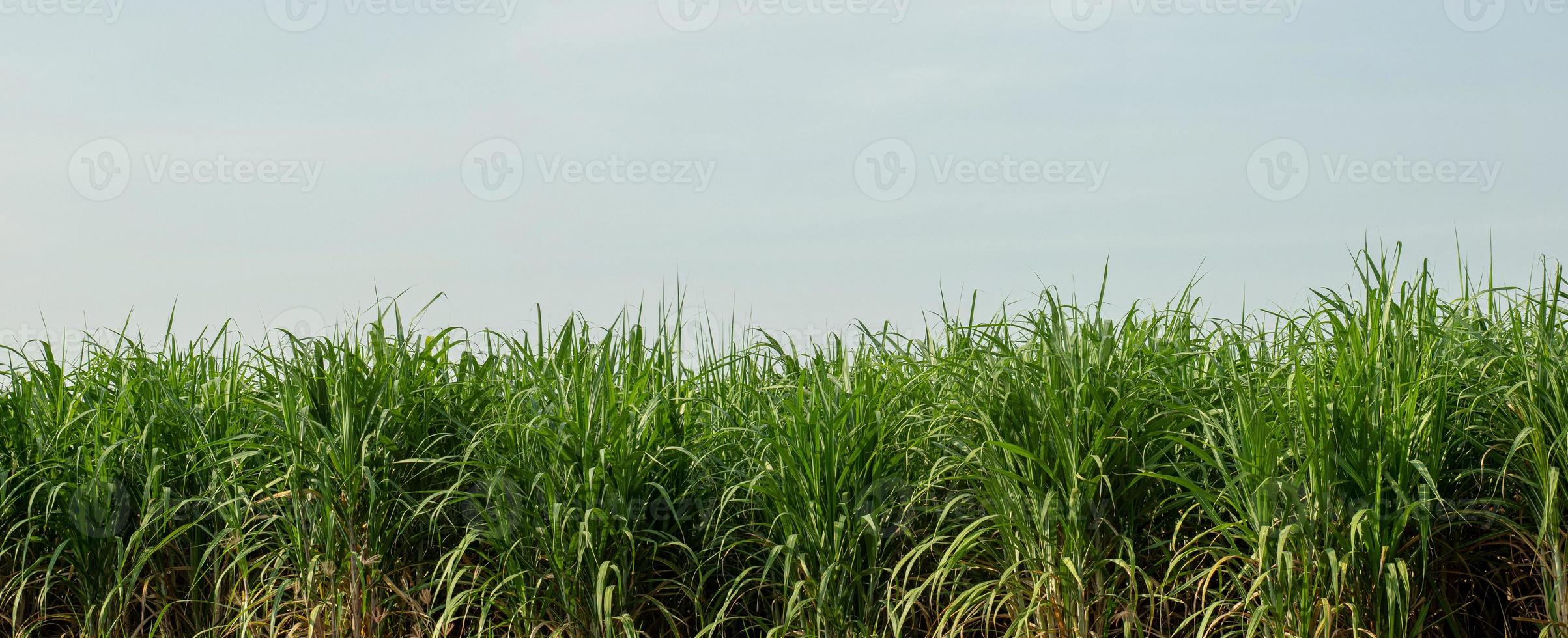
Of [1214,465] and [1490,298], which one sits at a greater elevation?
[1490,298]

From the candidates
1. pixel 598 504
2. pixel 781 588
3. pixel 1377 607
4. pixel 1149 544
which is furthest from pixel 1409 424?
pixel 598 504

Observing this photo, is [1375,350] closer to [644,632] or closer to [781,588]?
[781,588]

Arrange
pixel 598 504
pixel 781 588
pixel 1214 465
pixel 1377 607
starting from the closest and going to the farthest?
pixel 1377 607, pixel 1214 465, pixel 598 504, pixel 781 588

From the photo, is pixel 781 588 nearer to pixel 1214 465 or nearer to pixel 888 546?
pixel 888 546

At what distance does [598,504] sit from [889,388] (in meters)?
1.09

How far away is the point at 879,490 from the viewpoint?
139 inches

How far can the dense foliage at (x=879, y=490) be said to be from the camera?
10.5ft

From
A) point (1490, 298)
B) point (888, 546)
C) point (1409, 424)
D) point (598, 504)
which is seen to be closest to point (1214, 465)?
point (1409, 424)

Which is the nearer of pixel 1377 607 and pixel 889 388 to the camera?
pixel 1377 607

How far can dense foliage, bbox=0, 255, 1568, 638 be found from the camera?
320 cm

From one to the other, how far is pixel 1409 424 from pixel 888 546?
1.53m

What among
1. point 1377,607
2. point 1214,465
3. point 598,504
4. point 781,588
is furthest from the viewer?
point 781,588

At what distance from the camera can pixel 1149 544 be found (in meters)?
3.54

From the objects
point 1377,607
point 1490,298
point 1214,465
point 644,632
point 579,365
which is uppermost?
point 1490,298
